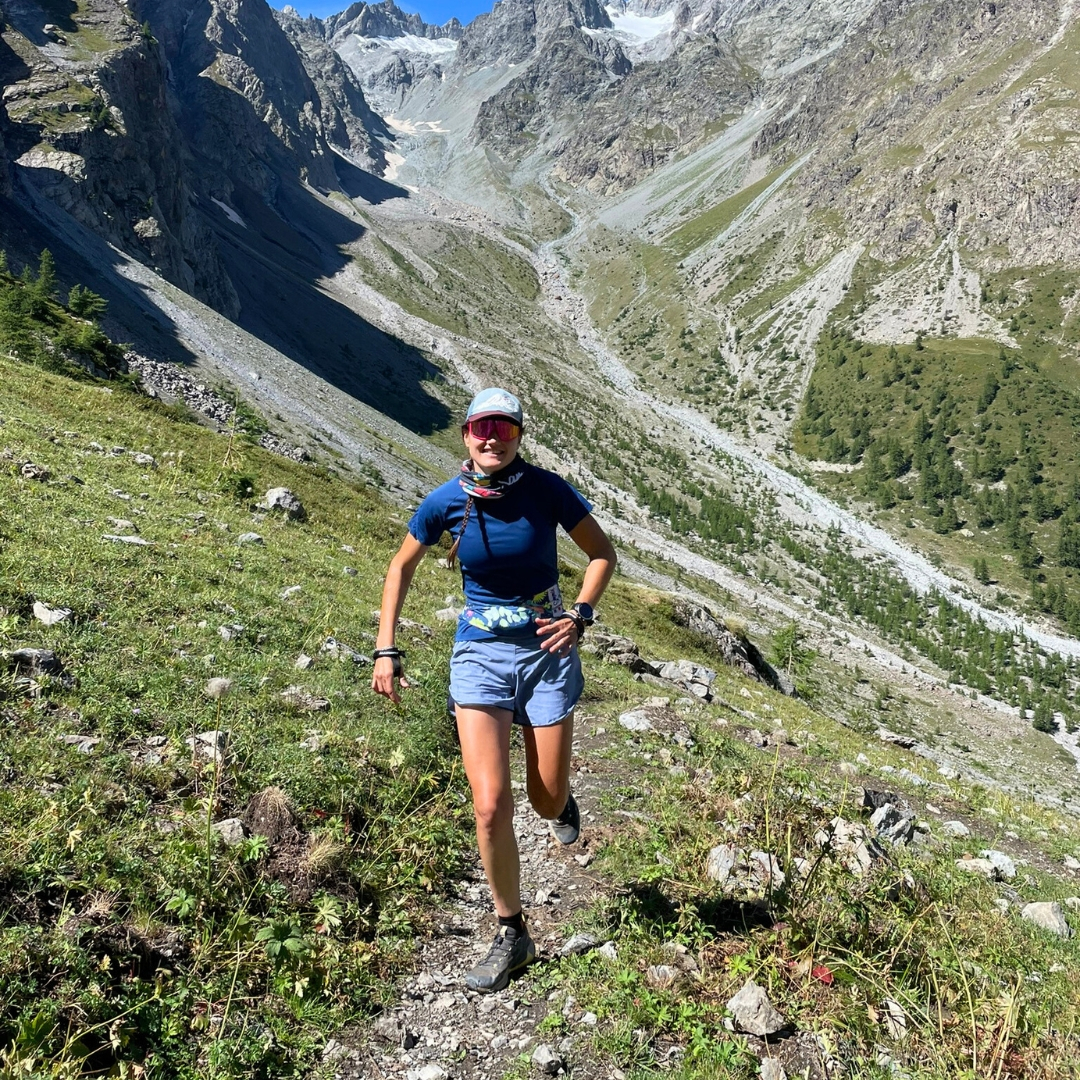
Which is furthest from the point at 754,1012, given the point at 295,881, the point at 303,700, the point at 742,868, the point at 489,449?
the point at 303,700

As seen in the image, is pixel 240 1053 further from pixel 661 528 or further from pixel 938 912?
pixel 661 528

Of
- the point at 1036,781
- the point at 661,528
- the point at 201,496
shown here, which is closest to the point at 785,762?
the point at 201,496

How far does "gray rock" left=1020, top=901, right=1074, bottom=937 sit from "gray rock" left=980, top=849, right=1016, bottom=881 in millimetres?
1223

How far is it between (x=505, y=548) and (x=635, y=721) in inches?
254

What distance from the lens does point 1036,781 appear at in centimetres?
4622

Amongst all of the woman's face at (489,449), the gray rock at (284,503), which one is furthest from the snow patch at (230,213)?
the woman's face at (489,449)

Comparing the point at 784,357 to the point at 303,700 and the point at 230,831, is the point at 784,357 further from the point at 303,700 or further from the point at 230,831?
the point at 230,831

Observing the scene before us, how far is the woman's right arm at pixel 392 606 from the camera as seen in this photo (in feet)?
16.2

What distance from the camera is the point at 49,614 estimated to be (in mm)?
6781

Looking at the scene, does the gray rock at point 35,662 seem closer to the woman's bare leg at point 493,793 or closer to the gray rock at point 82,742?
the gray rock at point 82,742

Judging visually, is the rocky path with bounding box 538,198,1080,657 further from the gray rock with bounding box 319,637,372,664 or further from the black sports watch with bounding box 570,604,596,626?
the black sports watch with bounding box 570,604,596,626

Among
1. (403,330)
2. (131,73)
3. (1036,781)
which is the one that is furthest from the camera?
(403,330)

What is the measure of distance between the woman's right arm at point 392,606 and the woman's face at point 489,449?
0.83 m

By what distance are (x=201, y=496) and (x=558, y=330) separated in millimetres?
187990
